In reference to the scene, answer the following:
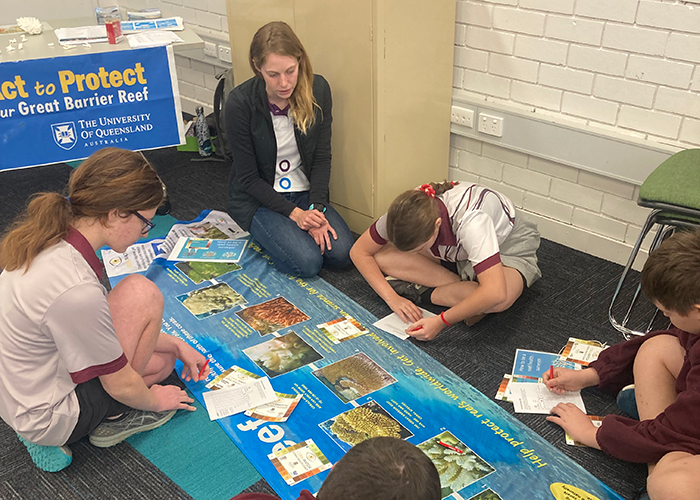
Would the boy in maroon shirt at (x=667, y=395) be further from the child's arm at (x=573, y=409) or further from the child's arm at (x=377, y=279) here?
the child's arm at (x=377, y=279)

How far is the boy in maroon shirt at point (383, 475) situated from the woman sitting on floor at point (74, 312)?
0.94 meters

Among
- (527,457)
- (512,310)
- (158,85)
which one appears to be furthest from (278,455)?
(158,85)

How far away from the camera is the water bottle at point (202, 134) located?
13.4 ft

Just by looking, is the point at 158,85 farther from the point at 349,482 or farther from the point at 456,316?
the point at 349,482

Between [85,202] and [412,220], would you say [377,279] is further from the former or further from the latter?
[85,202]

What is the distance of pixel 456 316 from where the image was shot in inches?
91.9

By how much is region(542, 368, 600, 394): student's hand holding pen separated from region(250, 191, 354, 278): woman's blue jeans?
1134 millimetres

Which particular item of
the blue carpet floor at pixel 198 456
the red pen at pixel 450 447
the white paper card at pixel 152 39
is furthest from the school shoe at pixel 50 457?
the white paper card at pixel 152 39

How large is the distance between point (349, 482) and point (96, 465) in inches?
52.2

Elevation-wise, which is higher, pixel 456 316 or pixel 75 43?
pixel 75 43

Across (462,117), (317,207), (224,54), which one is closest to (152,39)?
(224,54)

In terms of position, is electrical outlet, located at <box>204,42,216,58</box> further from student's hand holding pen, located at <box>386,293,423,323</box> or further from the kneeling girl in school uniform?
student's hand holding pen, located at <box>386,293,423,323</box>

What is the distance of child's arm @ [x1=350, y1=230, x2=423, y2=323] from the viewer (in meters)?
2.50

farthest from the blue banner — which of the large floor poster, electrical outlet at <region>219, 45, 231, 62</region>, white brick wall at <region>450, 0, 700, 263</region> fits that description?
white brick wall at <region>450, 0, 700, 263</region>
